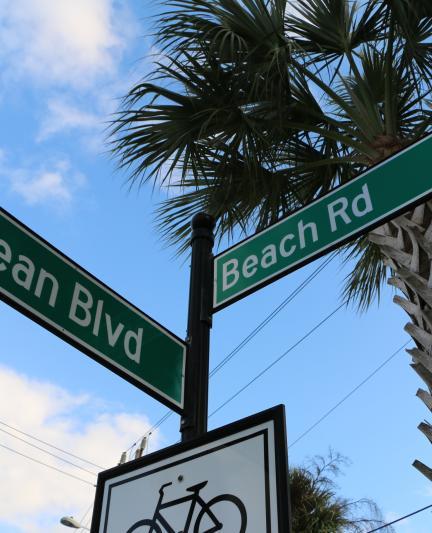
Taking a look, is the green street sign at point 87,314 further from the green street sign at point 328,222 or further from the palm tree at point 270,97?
the palm tree at point 270,97

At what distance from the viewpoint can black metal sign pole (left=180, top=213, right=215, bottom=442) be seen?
1.96m

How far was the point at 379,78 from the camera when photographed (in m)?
4.97

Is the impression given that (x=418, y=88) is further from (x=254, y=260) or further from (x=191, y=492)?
(x=191, y=492)

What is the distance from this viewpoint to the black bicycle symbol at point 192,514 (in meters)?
1.37

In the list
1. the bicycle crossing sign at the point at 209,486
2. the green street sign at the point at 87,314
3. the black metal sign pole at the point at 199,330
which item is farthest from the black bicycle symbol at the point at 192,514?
the green street sign at the point at 87,314

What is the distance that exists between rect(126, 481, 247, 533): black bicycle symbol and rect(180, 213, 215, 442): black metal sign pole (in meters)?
0.31

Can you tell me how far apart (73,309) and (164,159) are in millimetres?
2938

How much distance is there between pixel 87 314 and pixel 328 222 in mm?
939

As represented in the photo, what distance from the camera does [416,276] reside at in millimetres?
3479

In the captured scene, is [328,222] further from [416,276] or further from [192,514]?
[416,276]

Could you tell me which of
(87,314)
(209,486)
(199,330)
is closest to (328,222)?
(199,330)

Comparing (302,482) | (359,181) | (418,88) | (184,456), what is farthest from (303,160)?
(302,482)

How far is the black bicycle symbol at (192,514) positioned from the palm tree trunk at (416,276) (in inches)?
75.3

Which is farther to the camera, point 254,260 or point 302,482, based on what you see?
point 302,482
